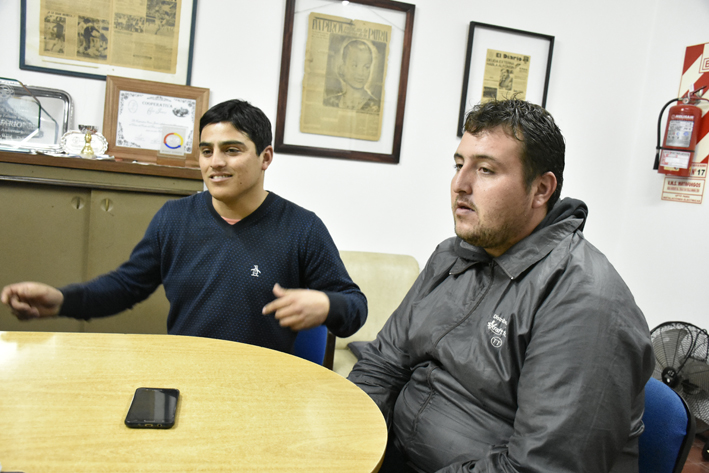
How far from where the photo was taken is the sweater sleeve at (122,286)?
161 centimetres

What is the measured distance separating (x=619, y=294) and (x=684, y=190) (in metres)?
2.57

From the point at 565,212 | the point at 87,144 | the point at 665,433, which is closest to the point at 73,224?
the point at 87,144

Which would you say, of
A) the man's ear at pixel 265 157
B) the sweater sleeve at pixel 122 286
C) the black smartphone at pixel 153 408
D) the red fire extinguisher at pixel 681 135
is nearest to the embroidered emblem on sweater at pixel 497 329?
the black smartphone at pixel 153 408

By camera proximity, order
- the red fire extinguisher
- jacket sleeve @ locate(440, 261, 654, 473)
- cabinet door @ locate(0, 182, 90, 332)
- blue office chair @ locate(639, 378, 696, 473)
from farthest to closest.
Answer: the red fire extinguisher, cabinet door @ locate(0, 182, 90, 332), blue office chair @ locate(639, 378, 696, 473), jacket sleeve @ locate(440, 261, 654, 473)

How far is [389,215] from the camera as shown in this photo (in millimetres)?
3260

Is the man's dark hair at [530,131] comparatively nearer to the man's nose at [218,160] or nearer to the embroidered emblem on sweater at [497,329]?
the embroidered emblem on sweater at [497,329]

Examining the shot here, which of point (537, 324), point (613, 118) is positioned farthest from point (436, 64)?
point (537, 324)

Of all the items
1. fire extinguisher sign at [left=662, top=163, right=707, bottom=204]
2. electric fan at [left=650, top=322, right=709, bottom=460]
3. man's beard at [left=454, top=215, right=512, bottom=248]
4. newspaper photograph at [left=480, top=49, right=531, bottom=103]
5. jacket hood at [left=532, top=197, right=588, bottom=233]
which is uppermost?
newspaper photograph at [left=480, top=49, right=531, bottom=103]

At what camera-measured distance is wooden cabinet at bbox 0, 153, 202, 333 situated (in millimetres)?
2312

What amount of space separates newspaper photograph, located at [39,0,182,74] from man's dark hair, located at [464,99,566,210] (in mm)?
2092

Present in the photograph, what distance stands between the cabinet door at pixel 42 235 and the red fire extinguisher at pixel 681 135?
3266 millimetres

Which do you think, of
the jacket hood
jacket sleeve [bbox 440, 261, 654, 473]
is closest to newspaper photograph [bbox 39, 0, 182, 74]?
the jacket hood

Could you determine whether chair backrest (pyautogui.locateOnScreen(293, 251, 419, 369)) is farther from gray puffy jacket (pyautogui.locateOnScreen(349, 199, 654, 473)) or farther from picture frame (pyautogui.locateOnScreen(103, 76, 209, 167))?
gray puffy jacket (pyautogui.locateOnScreen(349, 199, 654, 473))

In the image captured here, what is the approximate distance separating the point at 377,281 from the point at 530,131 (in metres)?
1.78
